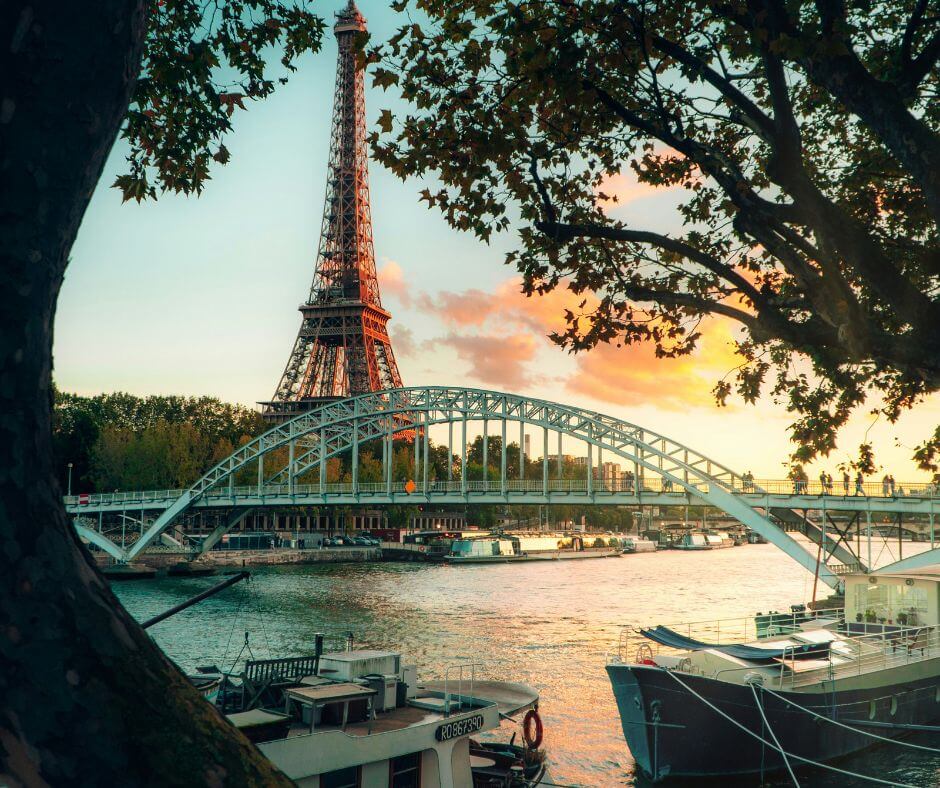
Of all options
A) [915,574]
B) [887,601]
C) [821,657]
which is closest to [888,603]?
[887,601]

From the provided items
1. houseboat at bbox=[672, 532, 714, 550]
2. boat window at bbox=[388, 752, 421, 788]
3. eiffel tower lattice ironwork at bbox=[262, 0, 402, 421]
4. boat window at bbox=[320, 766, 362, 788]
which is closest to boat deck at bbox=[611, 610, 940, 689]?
boat window at bbox=[388, 752, 421, 788]

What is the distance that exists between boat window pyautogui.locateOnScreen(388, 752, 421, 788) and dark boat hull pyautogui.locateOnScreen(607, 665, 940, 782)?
563cm

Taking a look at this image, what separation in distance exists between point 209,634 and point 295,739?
23.1 m

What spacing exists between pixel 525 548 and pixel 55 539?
79.6m

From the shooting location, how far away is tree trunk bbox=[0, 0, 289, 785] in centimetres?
254

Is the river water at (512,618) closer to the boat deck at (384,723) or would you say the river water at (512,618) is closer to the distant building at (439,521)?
the boat deck at (384,723)

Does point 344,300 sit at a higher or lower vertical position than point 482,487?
higher

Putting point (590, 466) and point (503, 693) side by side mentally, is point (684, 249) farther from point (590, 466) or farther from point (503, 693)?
point (590, 466)

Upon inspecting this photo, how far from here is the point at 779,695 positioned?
17.1 meters

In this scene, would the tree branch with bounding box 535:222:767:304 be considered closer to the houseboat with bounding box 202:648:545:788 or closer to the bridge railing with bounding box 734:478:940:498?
the houseboat with bounding box 202:648:545:788

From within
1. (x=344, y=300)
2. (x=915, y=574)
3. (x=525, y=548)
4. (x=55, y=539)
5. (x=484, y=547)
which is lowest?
(x=525, y=548)

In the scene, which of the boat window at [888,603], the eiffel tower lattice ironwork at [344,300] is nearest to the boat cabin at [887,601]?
the boat window at [888,603]

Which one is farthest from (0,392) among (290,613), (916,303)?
(290,613)

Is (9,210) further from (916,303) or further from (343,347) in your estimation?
(343,347)
